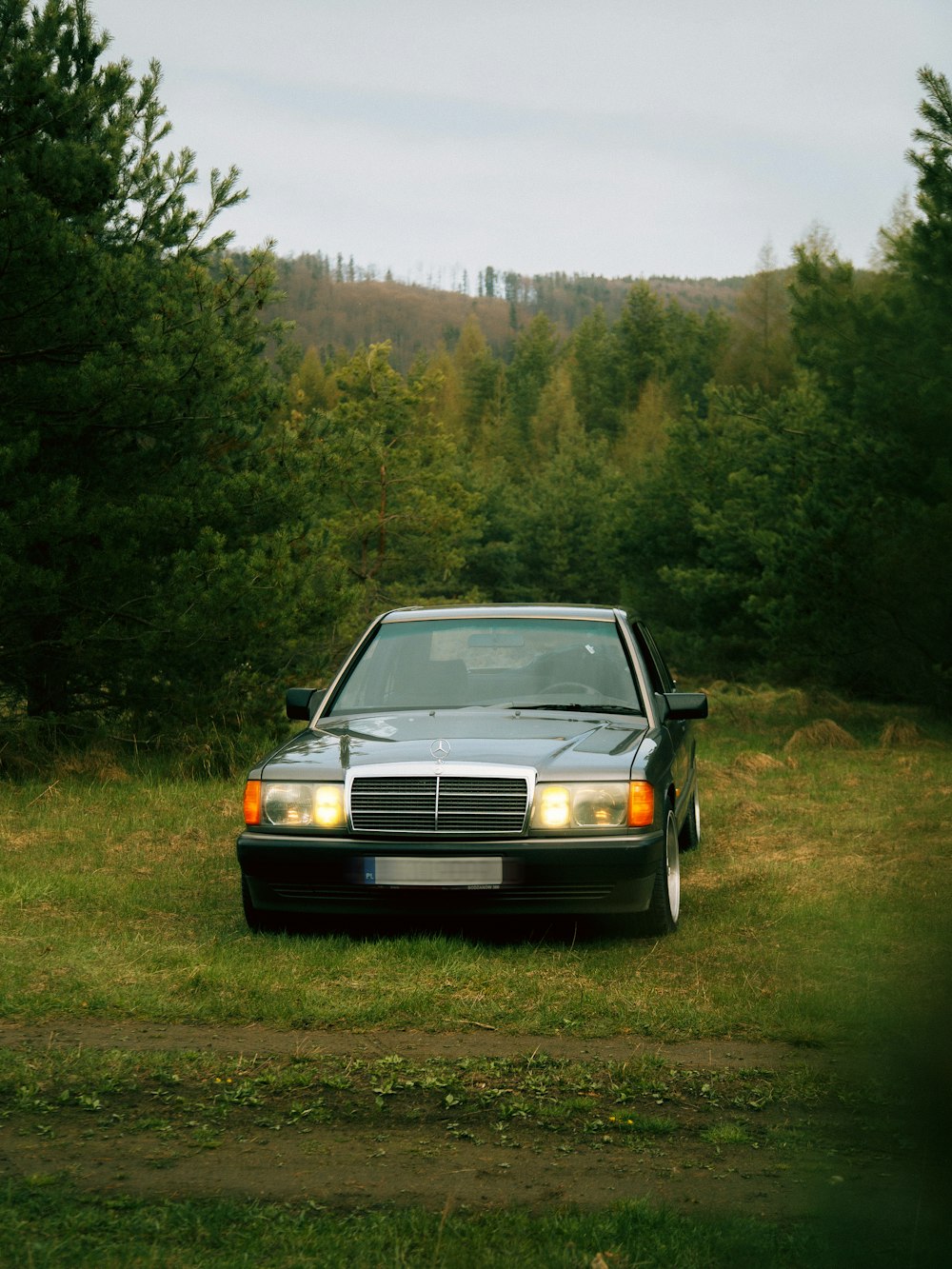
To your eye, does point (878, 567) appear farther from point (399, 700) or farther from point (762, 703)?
point (762, 703)

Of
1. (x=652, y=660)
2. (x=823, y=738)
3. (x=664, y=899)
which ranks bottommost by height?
(x=823, y=738)

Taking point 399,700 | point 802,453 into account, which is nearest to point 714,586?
point 802,453

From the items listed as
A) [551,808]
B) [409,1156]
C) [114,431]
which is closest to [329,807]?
[551,808]

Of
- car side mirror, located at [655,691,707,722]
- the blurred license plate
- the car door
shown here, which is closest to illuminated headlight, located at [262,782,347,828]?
the blurred license plate

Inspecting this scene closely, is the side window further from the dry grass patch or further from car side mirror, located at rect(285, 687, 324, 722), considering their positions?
the dry grass patch

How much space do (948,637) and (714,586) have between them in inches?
1116

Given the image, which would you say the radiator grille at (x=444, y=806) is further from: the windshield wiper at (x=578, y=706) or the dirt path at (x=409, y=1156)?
the dirt path at (x=409, y=1156)

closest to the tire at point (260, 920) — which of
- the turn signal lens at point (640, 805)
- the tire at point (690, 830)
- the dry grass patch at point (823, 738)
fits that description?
the turn signal lens at point (640, 805)

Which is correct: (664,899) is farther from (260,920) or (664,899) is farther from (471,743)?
(260,920)

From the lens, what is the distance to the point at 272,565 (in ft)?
40.1

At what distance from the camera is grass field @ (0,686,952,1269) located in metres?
1.15

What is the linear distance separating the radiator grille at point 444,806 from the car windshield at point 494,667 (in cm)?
127

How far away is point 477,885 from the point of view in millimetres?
5824

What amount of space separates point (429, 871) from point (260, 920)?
1036 millimetres
